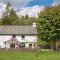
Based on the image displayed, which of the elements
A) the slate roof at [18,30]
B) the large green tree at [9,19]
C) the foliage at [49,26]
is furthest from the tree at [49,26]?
the large green tree at [9,19]

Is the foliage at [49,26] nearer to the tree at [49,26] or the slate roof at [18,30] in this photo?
the tree at [49,26]

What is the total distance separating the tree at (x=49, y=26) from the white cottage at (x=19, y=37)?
669cm

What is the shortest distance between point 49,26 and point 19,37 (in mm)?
12033

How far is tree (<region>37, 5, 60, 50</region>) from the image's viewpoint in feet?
246

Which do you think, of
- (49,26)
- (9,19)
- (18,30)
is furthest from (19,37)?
(9,19)

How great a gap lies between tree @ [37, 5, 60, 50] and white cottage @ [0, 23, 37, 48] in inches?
264

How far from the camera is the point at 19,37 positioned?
85.0 m

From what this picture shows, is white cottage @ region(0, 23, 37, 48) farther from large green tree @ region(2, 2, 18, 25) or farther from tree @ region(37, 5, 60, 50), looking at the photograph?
large green tree @ region(2, 2, 18, 25)

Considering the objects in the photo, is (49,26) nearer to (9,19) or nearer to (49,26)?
(49,26)

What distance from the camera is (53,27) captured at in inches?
2963

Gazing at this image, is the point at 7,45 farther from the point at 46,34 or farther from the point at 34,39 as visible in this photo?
the point at 46,34

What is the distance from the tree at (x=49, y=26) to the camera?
75.0 meters

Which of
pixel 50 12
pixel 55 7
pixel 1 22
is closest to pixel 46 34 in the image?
pixel 50 12

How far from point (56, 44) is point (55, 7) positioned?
12.9 m
